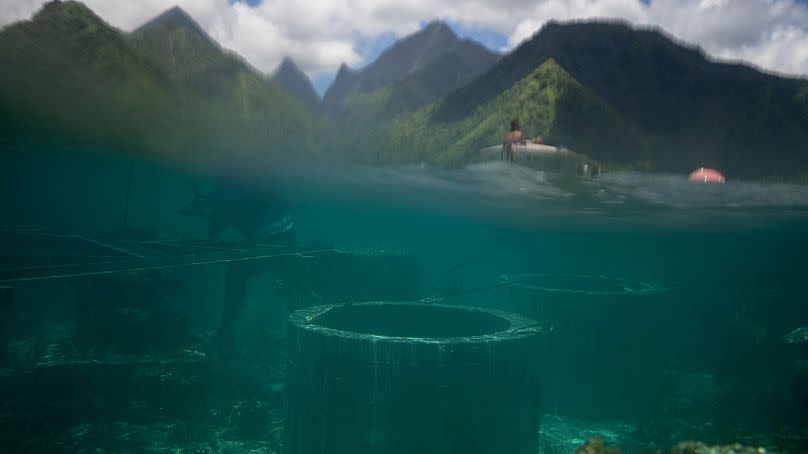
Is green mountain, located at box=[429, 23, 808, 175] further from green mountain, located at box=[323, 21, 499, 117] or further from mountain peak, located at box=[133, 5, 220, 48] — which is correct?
mountain peak, located at box=[133, 5, 220, 48]

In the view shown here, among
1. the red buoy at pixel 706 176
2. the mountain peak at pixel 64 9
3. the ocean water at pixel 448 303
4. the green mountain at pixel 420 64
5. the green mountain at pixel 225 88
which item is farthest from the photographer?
the green mountain at pixel 420 64

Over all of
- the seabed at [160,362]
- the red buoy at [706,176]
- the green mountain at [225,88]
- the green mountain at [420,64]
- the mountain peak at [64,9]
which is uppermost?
the green mountain at [420,64]

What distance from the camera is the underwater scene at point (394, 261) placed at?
31.8ft

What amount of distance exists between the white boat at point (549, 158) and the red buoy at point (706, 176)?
3.79 metres

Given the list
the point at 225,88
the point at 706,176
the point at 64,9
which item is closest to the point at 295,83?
the point at 225,88

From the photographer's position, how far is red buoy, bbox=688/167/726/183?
2048 cm

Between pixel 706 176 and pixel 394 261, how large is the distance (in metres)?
13.6

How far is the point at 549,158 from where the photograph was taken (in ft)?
65.3

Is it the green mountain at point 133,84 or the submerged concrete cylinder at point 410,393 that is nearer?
the submerged concrete cylinder at point 410,393

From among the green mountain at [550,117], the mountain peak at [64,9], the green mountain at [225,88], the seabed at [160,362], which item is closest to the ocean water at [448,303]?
the seabed at [160,362]

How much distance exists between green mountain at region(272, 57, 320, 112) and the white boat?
718cm

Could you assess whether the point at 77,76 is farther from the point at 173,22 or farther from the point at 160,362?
the point at 160,362

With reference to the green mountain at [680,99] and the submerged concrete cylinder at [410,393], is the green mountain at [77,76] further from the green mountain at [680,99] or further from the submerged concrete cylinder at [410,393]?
the green mountain at [680,99]

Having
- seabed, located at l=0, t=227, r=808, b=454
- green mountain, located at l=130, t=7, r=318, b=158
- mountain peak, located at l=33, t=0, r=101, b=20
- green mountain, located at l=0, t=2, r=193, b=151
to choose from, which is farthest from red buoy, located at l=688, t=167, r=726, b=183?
mountain peak, located at l=33, t=0, r=101, b=20
